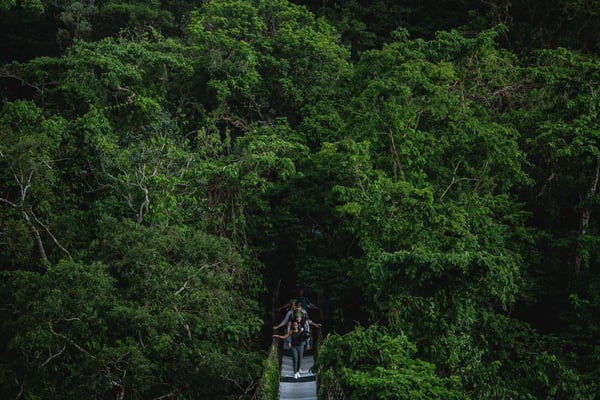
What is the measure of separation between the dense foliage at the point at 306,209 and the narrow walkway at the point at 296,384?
64cm

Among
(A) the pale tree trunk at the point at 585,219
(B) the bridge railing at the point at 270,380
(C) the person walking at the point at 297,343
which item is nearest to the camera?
(B) the bridge railing at the point at 270,380

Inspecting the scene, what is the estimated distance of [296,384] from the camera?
36.2 feet

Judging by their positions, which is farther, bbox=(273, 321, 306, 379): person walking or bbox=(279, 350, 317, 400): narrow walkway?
bbox=(273, 321, 306, 379): person walking

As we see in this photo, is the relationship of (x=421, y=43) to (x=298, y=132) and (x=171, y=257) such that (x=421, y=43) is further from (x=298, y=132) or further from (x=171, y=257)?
(x=171, y=257)

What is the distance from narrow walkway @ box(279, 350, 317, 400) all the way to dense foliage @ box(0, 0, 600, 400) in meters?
0.64

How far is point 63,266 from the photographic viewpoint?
11.5 metres

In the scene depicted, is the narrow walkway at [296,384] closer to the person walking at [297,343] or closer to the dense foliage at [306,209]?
the person walking at [297,343]

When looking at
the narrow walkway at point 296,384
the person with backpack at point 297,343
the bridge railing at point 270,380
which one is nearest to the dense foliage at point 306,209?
the narrow walkway at point 296,384

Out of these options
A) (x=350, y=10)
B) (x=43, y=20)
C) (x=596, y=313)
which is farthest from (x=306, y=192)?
(x=43, y=20)

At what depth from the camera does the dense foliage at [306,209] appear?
11438 mm

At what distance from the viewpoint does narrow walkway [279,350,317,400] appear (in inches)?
412

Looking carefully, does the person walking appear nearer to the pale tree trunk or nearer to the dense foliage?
the dense foliage

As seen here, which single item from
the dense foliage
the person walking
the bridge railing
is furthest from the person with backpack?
the dense foliage

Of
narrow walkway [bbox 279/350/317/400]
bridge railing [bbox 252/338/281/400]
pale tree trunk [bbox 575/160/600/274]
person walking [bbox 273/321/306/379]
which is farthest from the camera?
pale tree trunk [bbox 575/160/600/274]
